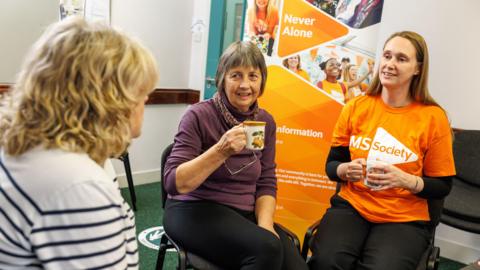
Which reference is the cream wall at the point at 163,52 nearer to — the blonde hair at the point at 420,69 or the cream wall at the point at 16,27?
the cream wall at the point at 16,27

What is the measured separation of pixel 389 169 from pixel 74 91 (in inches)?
47.0

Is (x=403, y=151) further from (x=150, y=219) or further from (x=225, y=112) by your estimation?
(x=150, y=219)

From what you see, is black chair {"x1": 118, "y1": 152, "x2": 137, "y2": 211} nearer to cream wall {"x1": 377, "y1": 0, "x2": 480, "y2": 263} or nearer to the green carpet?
the green carpet

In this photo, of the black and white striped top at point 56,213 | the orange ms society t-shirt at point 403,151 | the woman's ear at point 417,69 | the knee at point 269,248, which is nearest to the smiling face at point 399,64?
the woman's ear at point 417,69

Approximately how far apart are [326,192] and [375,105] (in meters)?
0.84

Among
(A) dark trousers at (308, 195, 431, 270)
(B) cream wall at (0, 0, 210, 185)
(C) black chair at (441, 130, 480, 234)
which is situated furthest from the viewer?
(B) cream wall at (0, 0, 210, 185)

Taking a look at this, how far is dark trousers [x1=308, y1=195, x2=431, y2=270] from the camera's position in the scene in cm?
156

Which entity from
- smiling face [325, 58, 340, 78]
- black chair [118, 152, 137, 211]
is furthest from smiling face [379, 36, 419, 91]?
black chair [118, 152, 137, 211]

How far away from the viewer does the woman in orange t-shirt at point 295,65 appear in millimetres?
2539

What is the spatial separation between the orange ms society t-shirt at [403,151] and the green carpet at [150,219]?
1224 millimetres

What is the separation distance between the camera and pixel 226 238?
144 centimetres

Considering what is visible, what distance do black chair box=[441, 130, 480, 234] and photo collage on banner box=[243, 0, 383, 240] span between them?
2.18 feet

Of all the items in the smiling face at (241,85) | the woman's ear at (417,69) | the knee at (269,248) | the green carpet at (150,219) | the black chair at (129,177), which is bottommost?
the green carpet at (150,219)

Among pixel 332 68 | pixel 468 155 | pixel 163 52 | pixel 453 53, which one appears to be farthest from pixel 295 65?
Answer: pixel 163 52
